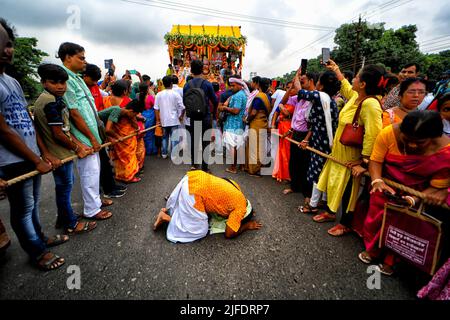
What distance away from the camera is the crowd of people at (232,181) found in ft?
6.07

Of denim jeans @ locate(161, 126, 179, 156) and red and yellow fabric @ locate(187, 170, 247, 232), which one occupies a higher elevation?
denim jeans @ locate(161, 126, 179, 156)

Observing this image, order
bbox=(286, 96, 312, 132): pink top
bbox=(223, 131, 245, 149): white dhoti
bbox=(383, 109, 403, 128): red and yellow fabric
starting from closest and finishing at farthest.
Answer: bbox=(383, 109, 403, 128): red and yellow fabric
bbox=(286, 96, 312, 132): pink top
bbox=(223, 131, 245, 149): white dhoti

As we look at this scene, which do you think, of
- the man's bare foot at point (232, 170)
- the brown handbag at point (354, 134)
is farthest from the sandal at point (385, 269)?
the man's bare foot at point (232, 170)

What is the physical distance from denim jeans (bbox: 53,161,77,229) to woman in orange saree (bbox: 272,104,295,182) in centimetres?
346

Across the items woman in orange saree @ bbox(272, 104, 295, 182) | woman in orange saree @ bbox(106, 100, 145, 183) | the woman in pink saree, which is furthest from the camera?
woman in orange saree @ bbox(272, 104, 295, 182)

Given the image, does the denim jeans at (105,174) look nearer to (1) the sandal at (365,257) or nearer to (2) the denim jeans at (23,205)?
(2) the denim jeans at (23,205)

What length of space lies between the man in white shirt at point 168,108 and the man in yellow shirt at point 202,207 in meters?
3.23

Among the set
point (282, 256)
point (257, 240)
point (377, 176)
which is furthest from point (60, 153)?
point (377, 176)

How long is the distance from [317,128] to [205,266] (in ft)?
7.82

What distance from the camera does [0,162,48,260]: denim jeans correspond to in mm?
1910

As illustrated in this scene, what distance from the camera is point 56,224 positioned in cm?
282

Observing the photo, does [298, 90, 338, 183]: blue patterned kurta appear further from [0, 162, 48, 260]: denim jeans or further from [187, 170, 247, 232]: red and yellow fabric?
[0, 162, 48, 260]: denim jeans

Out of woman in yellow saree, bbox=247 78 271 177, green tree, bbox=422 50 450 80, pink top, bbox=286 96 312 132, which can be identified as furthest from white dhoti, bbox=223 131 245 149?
green tree, bbox=422 50 450 80
